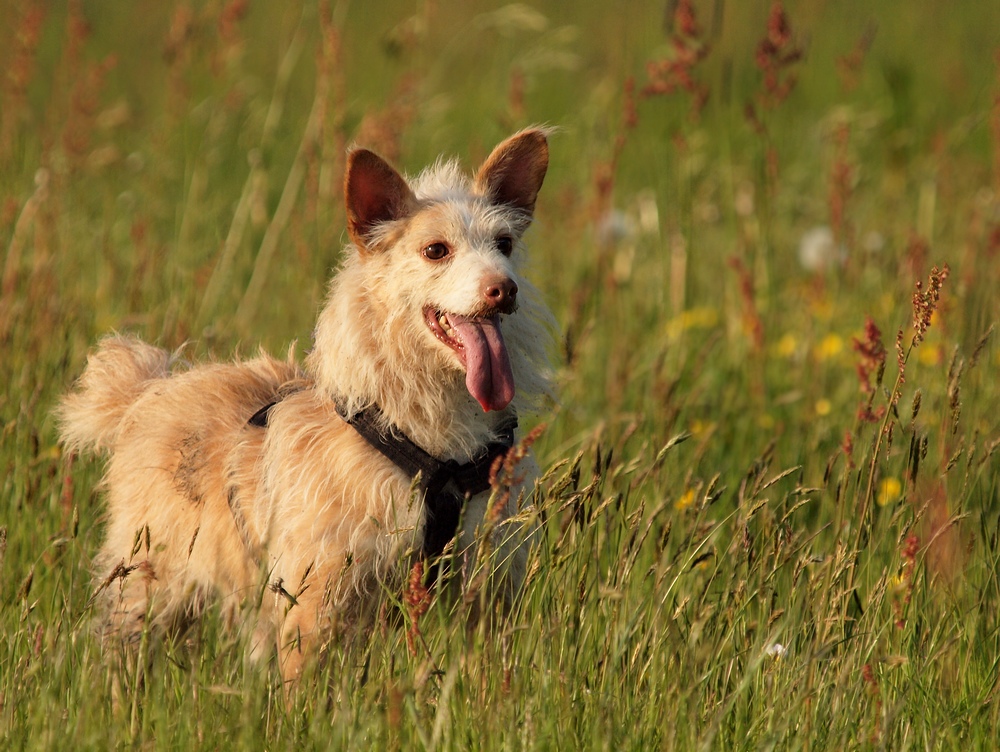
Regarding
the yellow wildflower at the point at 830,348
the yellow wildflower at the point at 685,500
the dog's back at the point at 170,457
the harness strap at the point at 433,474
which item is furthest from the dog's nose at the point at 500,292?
the yellow wildflower at the point at 830,348

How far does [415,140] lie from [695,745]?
578 centimetres

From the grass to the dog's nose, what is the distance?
429 mm

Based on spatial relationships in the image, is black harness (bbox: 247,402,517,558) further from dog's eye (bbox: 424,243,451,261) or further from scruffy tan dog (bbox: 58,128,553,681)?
dog's eye (bbox: 424,243,451,261)

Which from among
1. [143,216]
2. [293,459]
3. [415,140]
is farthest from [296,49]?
[293,459]

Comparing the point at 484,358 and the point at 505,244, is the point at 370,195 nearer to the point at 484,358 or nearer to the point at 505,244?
the point at 505,244

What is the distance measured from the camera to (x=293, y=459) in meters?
3.18

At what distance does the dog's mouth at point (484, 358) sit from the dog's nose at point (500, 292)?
0.09 meters

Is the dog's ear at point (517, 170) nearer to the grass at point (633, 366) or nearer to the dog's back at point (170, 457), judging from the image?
the grass at point (633, 366)

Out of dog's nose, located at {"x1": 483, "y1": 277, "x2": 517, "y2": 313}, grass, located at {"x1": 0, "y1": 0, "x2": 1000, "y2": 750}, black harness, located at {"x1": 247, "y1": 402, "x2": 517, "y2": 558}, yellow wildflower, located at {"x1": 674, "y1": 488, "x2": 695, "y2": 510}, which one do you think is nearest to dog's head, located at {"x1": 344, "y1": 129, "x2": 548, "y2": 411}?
dog's nose, located at {"x1": 483, "y1": 277, "x2": 517, "y2": 313}

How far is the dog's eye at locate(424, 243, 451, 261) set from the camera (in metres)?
3.17

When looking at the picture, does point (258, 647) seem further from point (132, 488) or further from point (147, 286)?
point (147, 286)

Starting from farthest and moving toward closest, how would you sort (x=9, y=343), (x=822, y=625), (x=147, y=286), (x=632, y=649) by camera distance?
(x=147, y=286) < (x=9, y=343) < (x=632, y=649) < (x=822, y=625)

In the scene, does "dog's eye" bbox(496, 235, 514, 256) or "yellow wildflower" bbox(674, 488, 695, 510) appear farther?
"dog's eye" bbox(496, 235, 514, 256)

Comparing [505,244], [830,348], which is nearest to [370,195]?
[505,244]
